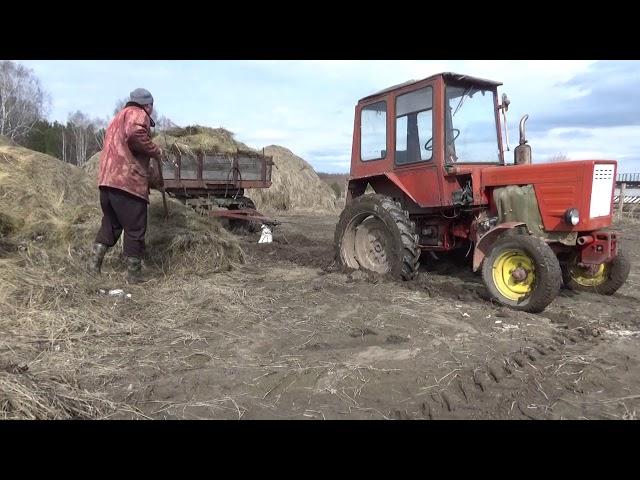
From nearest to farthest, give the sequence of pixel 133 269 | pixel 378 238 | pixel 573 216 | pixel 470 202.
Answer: pixel 573 216 < pixel 133 269 < pixel 470 202 < pixel 378 238

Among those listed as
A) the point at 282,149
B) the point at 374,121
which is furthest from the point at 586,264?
the point at 282,149

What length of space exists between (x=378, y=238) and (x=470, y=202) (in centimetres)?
141

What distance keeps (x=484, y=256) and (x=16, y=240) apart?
5219 mm

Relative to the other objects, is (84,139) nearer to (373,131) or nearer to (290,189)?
(290,189)

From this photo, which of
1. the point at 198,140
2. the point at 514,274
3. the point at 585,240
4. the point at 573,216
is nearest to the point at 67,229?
the point at 514,274

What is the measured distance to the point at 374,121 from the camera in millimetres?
7184

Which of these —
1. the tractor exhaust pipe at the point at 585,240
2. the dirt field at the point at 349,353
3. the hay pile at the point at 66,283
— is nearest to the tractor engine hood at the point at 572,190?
the tractor exhaust pipe at the point at 585,240

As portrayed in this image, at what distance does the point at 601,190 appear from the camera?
547cm

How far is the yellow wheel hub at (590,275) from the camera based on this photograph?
6.04 meters

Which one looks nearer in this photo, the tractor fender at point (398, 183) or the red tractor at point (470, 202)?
the red tractor at point (470, 202)

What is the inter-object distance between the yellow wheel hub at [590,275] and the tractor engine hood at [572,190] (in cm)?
67

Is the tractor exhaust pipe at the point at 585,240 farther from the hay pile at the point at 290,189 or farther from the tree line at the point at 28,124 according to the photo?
the tree line at the point at 28,124

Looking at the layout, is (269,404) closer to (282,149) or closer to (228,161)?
(228,161)

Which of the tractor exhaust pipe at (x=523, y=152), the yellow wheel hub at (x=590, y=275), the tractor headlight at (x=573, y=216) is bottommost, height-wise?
the yellow wheel hub at (x=590, y=275)
